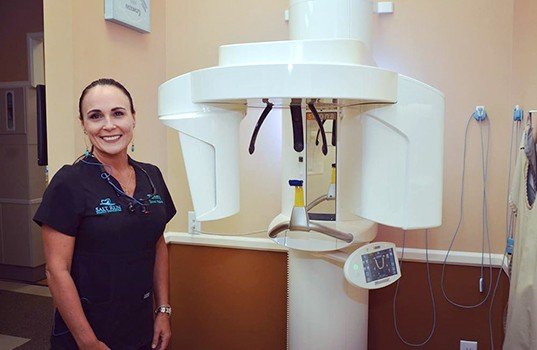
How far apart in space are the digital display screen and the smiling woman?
0.63 metres

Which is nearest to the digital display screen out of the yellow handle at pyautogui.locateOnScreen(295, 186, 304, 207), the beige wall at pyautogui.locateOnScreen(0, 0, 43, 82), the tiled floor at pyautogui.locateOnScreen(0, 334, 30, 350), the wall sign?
the yellow handle at pyautogui.locateOnScreen(295, 186, 304, 207)

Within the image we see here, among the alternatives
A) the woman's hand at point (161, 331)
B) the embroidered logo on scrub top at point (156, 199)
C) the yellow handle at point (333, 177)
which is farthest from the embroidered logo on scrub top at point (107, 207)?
the yellow handle at point (333, 177)

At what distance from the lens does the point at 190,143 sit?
1.07 m

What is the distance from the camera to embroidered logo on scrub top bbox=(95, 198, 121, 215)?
1274 mm

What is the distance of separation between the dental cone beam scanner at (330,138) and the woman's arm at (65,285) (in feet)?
1.37

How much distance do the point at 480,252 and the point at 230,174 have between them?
130 cm

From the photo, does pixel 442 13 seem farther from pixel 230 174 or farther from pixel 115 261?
pixel 115 261

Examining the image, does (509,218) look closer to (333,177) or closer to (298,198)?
(333,177)

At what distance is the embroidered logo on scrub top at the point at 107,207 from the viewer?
1.27 meters

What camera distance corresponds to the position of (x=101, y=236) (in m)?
1.28

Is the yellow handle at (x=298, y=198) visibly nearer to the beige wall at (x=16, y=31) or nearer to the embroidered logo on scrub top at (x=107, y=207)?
the embroidered logo on scrub top at (x=107, y=207)

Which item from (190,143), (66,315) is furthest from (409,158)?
(66,315)

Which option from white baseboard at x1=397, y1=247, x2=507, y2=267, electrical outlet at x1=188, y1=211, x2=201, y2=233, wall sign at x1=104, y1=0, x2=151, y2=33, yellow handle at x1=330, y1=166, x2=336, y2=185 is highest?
wall sign at x1=104, y1=0, x2=151, y2=33

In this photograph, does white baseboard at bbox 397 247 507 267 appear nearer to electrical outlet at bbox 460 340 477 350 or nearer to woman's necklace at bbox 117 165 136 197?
electrical outlet at bbox 460 340 477 350
